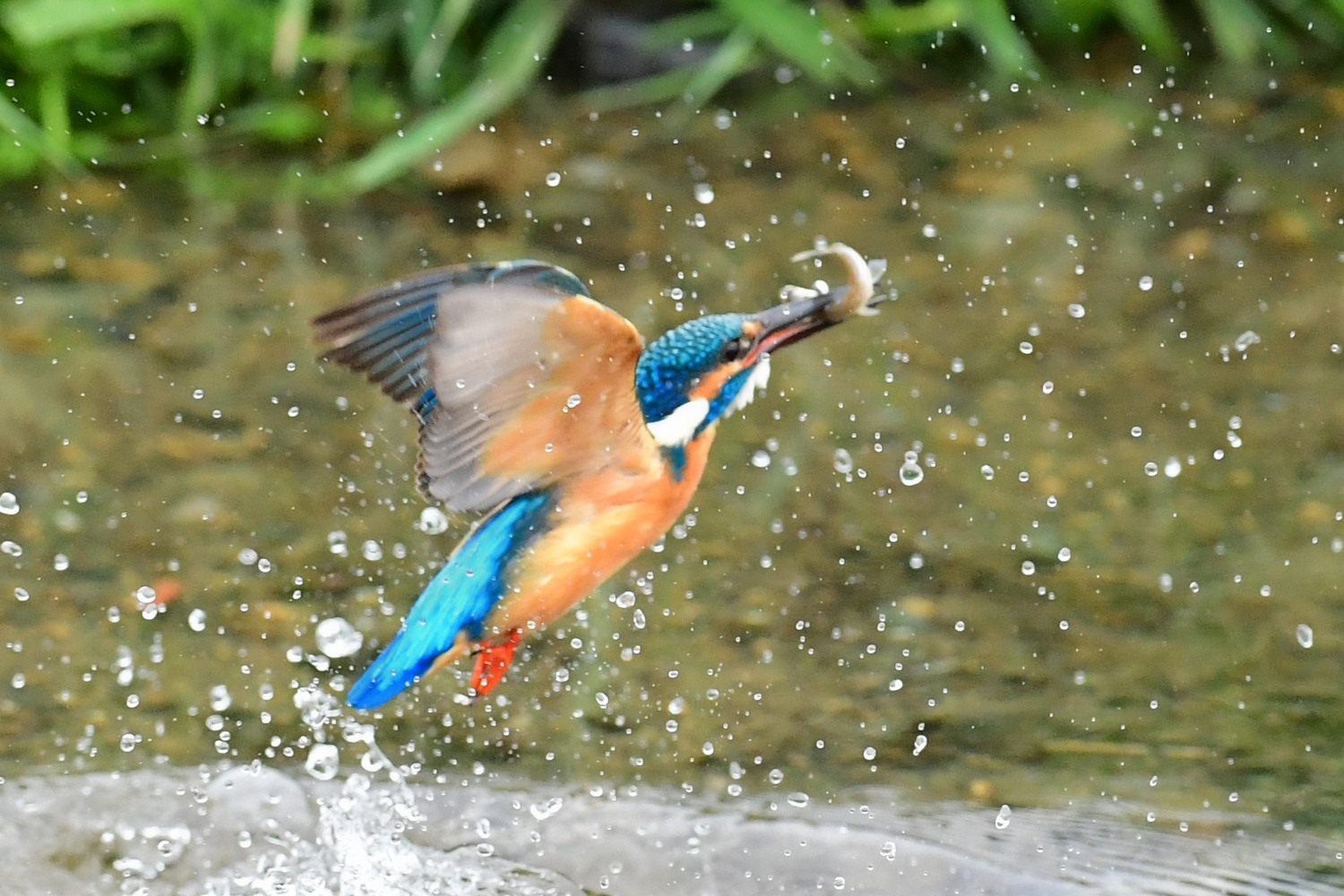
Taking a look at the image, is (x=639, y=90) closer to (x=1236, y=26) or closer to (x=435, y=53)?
(x=435, y=53)

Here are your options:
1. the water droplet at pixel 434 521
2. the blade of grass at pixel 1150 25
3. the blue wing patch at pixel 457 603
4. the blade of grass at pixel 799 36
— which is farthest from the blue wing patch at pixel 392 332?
the blade of grass at pixel 1150 25

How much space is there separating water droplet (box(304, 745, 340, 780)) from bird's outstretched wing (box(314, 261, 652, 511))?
536 millimetres

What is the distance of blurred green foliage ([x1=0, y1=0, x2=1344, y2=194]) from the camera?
4254 millimetres

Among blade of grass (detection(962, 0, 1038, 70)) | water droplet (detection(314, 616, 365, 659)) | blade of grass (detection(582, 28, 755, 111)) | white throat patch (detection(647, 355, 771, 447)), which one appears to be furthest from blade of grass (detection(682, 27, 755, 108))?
white throat patch (detection(647, 355, 771, 447))

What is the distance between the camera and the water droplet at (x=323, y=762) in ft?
8.34

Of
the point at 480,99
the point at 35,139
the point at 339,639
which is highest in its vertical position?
the point at 35,139

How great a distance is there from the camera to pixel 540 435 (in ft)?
6.84

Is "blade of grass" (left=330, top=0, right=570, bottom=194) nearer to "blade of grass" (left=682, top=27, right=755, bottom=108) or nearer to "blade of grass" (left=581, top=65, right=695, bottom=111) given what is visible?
"blade of grass" (left=581, top=65, right=695, bottom=111)

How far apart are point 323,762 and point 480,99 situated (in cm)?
213

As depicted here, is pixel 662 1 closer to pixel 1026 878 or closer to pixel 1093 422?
pixel 1093 422

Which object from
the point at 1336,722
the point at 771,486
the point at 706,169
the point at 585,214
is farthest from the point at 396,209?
the point at 1336,722

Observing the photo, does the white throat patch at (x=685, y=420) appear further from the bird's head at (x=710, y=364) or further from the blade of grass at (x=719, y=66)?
the blade of grass at (x=719, y=66)

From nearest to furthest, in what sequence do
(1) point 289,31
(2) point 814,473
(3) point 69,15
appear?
(2) point 814,473 → (3) point 69,15 → (1) point 289,31

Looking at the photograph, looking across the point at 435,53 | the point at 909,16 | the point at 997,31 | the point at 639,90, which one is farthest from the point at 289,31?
the point at 997,31
